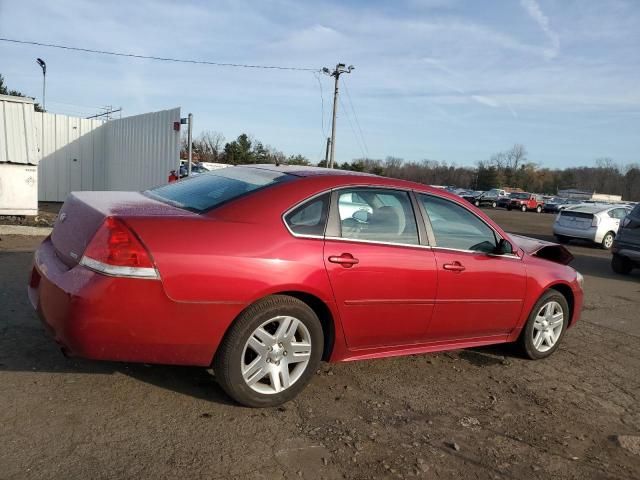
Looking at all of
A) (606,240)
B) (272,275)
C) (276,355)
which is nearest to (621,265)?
(606,240)

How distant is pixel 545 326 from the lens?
5035 millimetres

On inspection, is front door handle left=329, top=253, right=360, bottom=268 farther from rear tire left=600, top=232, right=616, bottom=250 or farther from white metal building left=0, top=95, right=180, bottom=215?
rear tire left=600, top=232, right=616, bottom=250

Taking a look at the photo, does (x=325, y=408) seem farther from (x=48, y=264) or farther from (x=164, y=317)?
(x=48, y=264)

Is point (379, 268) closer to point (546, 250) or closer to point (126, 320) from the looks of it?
point (126, 320)

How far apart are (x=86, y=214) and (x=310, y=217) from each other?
1405mm

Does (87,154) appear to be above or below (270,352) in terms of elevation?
above

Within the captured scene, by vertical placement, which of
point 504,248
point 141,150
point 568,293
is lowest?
point 568,293

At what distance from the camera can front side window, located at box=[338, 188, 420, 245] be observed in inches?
151

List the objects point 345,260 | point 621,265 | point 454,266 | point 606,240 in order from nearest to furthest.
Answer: point 345,260, point 454,266, point 621,265, point 606,240

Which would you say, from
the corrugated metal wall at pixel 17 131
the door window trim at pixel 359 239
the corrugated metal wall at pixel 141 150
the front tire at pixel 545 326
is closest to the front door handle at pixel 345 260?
the door window trim at pixel 359 239

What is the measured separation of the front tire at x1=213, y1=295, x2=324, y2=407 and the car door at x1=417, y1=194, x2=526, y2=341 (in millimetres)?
1128

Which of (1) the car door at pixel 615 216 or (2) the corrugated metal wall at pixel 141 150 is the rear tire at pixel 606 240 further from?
(2) the corrugated metal wall at pixel 141 150

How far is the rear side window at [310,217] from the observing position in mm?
3557

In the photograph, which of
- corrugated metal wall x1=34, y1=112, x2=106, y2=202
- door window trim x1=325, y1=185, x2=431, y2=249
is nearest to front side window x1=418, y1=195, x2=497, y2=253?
door window trim x1=325, y1=185, x2=431, y2=249
